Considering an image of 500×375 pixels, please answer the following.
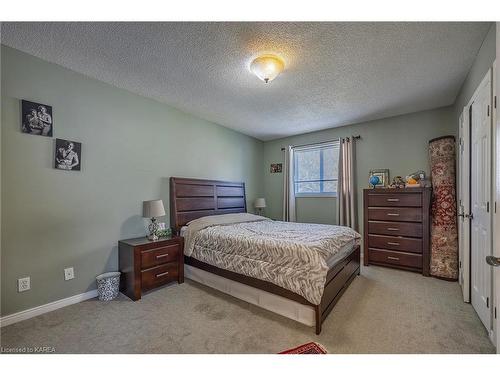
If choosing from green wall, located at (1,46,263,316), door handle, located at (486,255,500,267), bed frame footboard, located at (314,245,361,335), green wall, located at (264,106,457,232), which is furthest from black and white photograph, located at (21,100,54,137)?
green wall, located at (264,106,457,232)

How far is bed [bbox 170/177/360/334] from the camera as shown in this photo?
1962 mm

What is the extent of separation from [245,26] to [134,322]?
271cm

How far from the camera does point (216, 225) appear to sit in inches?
126

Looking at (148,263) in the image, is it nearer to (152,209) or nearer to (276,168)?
(152,209)

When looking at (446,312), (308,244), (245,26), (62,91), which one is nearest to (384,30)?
(245,26)

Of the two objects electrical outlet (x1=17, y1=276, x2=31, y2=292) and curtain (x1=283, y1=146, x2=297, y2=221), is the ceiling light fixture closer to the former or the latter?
curtain (x1=283, y1=146, x2=297, y2=221)

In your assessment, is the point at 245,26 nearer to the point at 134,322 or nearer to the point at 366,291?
the point at 134,322

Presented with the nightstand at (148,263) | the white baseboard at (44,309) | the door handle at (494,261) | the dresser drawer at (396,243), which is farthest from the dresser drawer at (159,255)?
the dresser drawer at (396,243)

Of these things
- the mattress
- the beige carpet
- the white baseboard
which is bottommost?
the beige carpet

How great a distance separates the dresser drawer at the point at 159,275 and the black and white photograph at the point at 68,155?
1.39 meters

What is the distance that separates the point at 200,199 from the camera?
147 inches

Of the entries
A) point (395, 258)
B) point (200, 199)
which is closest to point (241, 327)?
point (200, 199)

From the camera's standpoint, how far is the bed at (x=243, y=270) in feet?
6.44

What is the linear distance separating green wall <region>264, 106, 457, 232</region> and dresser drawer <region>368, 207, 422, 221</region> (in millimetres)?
529
